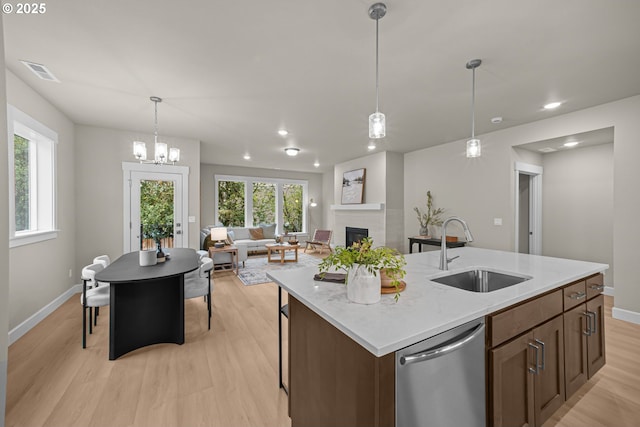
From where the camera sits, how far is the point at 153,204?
4578 millimetres

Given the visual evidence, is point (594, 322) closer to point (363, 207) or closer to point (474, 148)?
point (474, 148)

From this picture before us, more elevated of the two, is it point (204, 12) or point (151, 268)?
point (204, 12)

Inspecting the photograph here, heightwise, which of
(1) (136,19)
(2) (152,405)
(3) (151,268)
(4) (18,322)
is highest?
(1) (136,19)

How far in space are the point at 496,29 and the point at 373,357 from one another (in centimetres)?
234

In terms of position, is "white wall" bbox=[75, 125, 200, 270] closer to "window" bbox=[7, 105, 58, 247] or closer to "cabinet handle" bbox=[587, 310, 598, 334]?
"window" bbox=[7, 105, 58, 247]

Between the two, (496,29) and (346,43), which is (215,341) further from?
(496,29)

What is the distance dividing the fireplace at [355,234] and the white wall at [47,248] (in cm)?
528

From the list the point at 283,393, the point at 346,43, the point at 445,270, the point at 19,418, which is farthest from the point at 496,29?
the point at 19,418

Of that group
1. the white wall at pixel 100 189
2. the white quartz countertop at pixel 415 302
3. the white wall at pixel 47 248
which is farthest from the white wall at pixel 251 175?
the white quartz countertop at pixel 415 302

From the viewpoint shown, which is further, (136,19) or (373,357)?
(136,19)

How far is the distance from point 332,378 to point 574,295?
5.35 feet

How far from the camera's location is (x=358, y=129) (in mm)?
4410

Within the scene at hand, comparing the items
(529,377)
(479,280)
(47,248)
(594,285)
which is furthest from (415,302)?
(47,248)

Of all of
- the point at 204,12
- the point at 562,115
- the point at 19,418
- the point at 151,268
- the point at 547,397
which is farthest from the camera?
the point at 562,115
